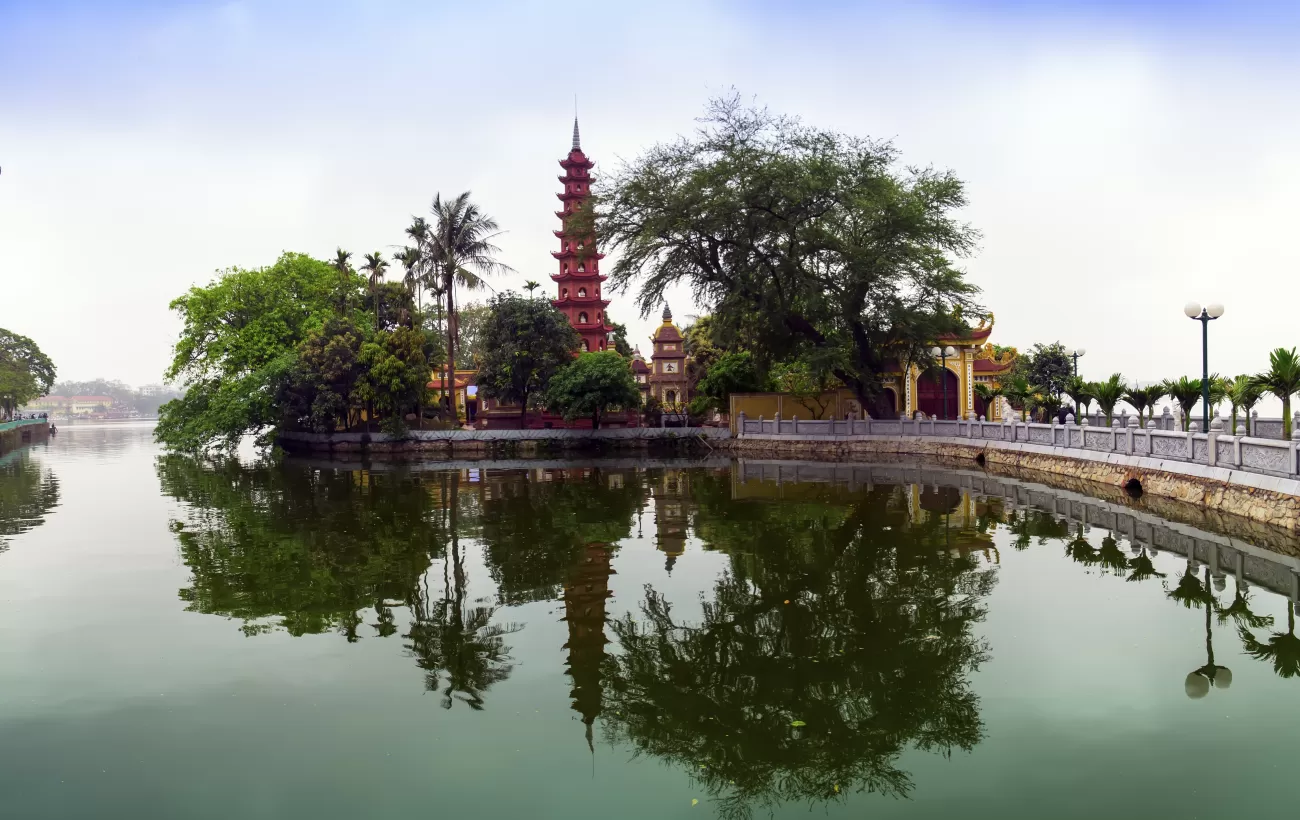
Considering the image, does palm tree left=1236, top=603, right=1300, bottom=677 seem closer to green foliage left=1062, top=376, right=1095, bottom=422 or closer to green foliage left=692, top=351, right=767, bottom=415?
green foliage left=1062, top=376, right=1095, bottom=422

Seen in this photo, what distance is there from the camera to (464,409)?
51.0 m

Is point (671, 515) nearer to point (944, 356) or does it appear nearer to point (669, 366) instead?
point (944, 356)

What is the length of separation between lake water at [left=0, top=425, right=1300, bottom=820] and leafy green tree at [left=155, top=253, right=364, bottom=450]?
2607 cm

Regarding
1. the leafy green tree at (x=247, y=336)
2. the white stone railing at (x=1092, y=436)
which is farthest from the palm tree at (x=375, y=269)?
the white stone railing at (x=1092, y=436)

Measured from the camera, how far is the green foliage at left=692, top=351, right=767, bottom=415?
39844mm

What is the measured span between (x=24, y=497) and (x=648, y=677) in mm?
22588

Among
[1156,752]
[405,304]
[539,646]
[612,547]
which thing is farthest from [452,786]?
[405,304]

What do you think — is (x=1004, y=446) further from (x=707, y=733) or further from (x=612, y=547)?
(x=707, y=733)

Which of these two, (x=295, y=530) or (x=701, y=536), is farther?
(x=295, y=530)

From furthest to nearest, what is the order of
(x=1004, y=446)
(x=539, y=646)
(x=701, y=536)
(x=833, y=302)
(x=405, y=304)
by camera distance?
(x=405, y=304) < (x=833, y=302) < (x=1004, y=446) < (x=701, y=536) < (x=539, y=646)

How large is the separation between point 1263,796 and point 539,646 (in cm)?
579

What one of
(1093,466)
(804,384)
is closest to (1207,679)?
(1093,466)

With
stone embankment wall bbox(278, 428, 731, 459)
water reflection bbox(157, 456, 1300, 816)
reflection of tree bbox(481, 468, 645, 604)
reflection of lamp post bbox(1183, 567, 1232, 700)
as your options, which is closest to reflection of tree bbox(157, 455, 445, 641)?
water reflection bbox(157, 456, 1300, 816)

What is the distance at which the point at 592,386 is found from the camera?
127 ft
